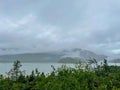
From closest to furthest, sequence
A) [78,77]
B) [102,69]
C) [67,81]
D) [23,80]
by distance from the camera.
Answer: [67,81] < [78,77] < [23,80] < [102,69]

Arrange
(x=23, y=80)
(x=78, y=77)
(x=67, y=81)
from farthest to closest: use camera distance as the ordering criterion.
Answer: (x=23, y=80)
(x=78, y=77)
(x=67, y=81)

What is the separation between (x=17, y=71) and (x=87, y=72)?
6.16m

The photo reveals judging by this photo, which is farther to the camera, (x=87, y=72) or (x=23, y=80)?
(x=23, y=80)

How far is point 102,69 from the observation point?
112 ft

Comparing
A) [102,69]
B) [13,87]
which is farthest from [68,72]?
[102,69]

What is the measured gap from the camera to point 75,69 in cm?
2402

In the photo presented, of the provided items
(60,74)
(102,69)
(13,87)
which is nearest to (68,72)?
(60,74)

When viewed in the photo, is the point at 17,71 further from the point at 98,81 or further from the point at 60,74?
the point at 98,81

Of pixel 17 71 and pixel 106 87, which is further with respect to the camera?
pixel 17 71

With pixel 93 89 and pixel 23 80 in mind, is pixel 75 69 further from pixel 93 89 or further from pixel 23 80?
pixel 23 80

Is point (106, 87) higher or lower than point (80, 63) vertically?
lower

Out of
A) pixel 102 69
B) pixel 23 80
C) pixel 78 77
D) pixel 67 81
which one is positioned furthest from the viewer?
pixel 102 69

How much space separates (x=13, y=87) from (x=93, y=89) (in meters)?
5.44

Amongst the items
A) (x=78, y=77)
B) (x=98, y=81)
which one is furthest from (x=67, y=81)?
(x=98, y=81)
